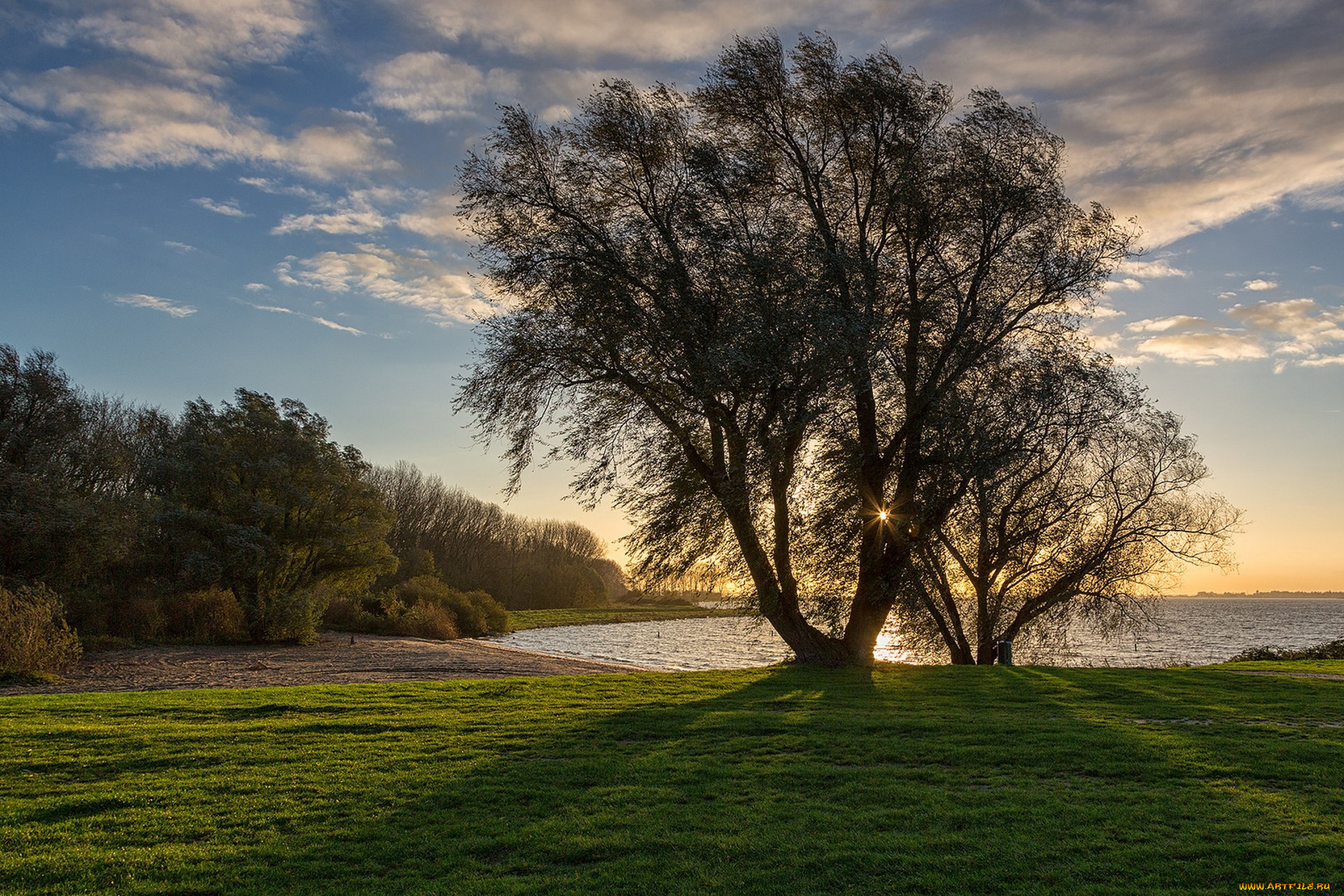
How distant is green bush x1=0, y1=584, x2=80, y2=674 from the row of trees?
41.1 feet

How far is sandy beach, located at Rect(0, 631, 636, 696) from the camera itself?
18.3m

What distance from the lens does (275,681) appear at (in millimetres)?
18438

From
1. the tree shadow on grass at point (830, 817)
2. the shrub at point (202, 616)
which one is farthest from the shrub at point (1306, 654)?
the shrub at point (202, 616)

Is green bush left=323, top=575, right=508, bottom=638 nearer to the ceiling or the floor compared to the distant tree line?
nearer to the floor

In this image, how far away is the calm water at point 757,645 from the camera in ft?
105

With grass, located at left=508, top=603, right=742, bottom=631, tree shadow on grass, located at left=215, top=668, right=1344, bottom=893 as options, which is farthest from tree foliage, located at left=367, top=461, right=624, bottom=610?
tree shadow on grass, located at left=215, top=668, right=1344, bottom=893

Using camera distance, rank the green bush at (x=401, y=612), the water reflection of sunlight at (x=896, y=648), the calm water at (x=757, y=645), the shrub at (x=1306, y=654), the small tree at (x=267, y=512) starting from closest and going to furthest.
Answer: the water reflection of sunlight at (x=896, y=648) < the shrub at (x=1306, y=654) < the small tree at (x=267, y=512) < the calm water at (x=757, y=645) < the green bush at (x=401, y=612)

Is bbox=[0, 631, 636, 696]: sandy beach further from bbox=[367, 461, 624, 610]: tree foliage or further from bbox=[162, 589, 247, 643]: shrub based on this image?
bbox=[367, 461, 624, 610]: tree foliage

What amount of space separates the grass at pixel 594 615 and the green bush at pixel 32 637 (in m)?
38.2

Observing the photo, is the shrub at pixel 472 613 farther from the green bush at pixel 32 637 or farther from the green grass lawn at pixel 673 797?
the green grass lawn at pixel 673 797

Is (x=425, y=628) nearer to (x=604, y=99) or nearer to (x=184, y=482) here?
(x=184, y=482)

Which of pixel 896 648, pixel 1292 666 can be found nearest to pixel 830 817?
pixel 896 648

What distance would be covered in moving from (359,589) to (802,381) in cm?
2932

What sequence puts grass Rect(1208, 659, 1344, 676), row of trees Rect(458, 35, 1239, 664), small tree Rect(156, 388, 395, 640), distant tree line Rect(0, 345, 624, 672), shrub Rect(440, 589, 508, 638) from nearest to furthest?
row of trees Rect(458, 35, 1239, 664), grass Rect(1208, 659, 1344, 676), distant tree line Rect(0, 345, 624, 672), small tree Rect(156, 388, 395, 640), shrub Rect(440, 589, 508, 638)
